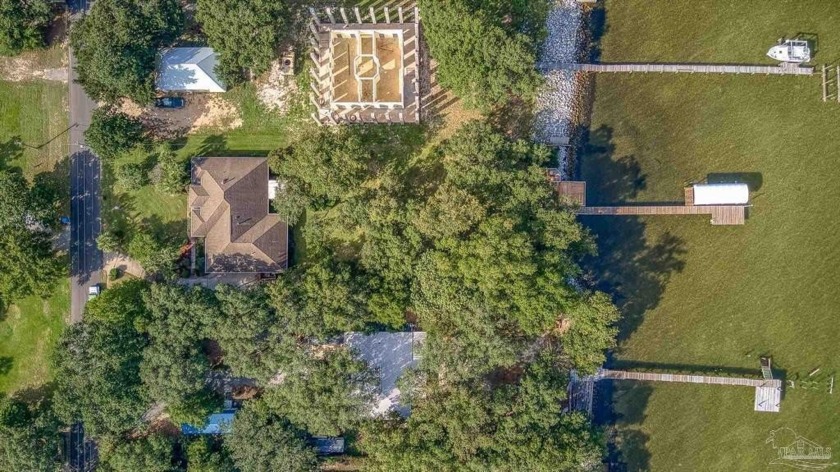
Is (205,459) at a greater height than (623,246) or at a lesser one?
lesser

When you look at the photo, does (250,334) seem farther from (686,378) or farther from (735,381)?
(735,381)

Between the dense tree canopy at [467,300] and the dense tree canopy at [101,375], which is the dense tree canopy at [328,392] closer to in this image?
the dense tree canopy at [467,300]

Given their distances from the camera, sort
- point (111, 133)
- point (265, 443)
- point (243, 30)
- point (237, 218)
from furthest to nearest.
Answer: point (237, 218) < point (111, 133) < point (265, 443) < point (243, 30)

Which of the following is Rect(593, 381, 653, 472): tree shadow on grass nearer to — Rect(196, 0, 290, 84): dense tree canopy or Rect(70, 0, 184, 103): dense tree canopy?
Rect(196, 0, 290, 84): dense tree canopy

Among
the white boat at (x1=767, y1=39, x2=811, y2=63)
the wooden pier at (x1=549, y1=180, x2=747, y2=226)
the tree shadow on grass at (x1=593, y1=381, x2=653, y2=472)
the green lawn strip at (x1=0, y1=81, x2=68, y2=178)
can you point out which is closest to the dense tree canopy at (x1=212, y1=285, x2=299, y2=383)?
the green lawn strip at (x1=0, y1=81, x2=68, y2=178)

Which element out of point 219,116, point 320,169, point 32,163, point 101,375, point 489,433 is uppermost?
point 219,116

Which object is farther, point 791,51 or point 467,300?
point 791,51

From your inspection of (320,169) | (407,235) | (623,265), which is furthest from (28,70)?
(623,265)
